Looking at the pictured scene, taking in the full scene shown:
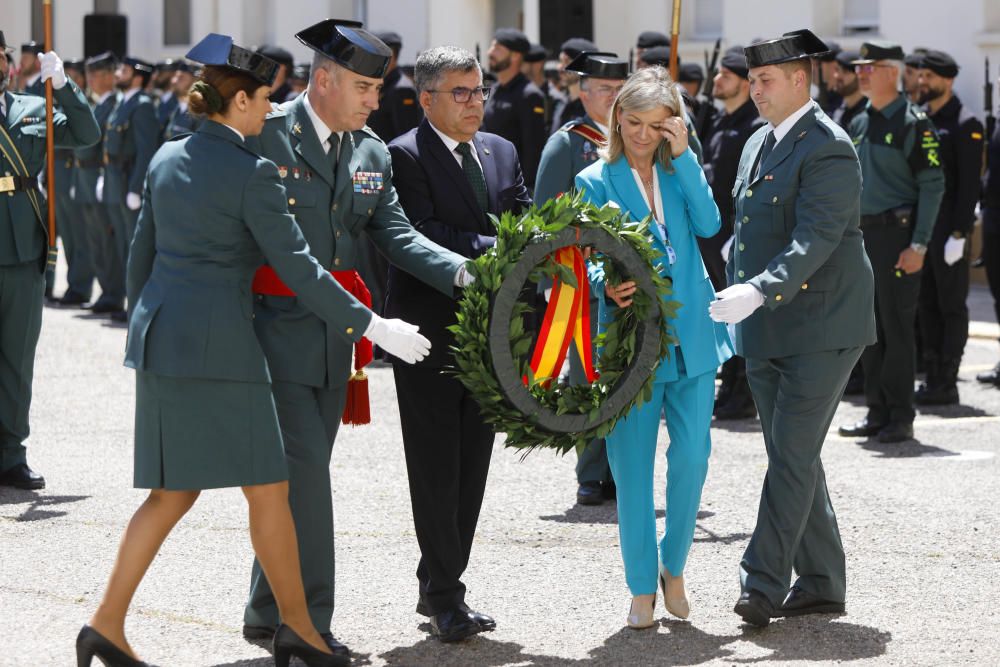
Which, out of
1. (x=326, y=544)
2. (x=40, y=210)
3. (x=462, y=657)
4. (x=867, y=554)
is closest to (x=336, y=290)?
(x=326, y=544)

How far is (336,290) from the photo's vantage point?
17.2 feet

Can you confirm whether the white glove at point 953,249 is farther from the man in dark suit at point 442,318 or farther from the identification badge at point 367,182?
the identification badge at point 367,182

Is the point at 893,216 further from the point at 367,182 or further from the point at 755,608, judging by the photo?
the point at 367,182

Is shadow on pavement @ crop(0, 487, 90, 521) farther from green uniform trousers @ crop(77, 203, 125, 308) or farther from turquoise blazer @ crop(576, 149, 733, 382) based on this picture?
green uniform trousers @ crop(77, 203, 125, 308)

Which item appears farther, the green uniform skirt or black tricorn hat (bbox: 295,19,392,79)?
black tricorn hat (bbox: 295,19,392,79)

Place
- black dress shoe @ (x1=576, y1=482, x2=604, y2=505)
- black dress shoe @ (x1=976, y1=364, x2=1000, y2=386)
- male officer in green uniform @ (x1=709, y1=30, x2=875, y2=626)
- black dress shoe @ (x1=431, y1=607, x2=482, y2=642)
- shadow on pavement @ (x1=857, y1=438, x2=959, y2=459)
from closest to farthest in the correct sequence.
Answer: black dress shoe @ (x1=431, y1=607, x2=482, y2=642) → male officer in green uniform @ (x1=709, y1=30, x2=875, y2=626) → black dress shoe @ (x1=576, y1=482, x2=604, y2=505) → shadow on pavement @ (x1=857, y1=438, x2=959, y2=459) → black dress shoe @ (x1=976, y1=364, x2=1000, y2=386)

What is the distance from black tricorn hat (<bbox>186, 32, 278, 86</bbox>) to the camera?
519cm

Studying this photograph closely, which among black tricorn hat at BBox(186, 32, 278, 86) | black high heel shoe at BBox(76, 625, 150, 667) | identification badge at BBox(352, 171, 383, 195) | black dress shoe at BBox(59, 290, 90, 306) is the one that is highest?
black tricorn hat at BBox(186, 32, 278, 86)

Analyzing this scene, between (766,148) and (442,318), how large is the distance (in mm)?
1288

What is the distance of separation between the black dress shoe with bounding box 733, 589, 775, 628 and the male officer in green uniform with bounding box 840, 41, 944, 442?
12.7 ft

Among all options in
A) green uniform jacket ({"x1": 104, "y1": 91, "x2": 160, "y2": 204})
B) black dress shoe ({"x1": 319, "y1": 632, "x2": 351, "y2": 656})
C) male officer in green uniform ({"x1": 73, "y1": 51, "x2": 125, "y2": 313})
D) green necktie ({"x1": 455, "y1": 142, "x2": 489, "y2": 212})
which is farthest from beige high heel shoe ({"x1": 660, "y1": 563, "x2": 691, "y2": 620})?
male officer in green uniform ({"x1": 73, "y1": 51, "x2": 125, "y2": 313})

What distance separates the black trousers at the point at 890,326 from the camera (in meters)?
9.52

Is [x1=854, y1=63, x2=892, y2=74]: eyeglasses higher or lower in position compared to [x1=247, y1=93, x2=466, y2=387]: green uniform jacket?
higher

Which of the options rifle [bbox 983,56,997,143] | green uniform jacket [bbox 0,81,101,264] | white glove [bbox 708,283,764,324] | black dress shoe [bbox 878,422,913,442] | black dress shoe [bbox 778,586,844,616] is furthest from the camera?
rifle [bbox 983,56,997,143]
